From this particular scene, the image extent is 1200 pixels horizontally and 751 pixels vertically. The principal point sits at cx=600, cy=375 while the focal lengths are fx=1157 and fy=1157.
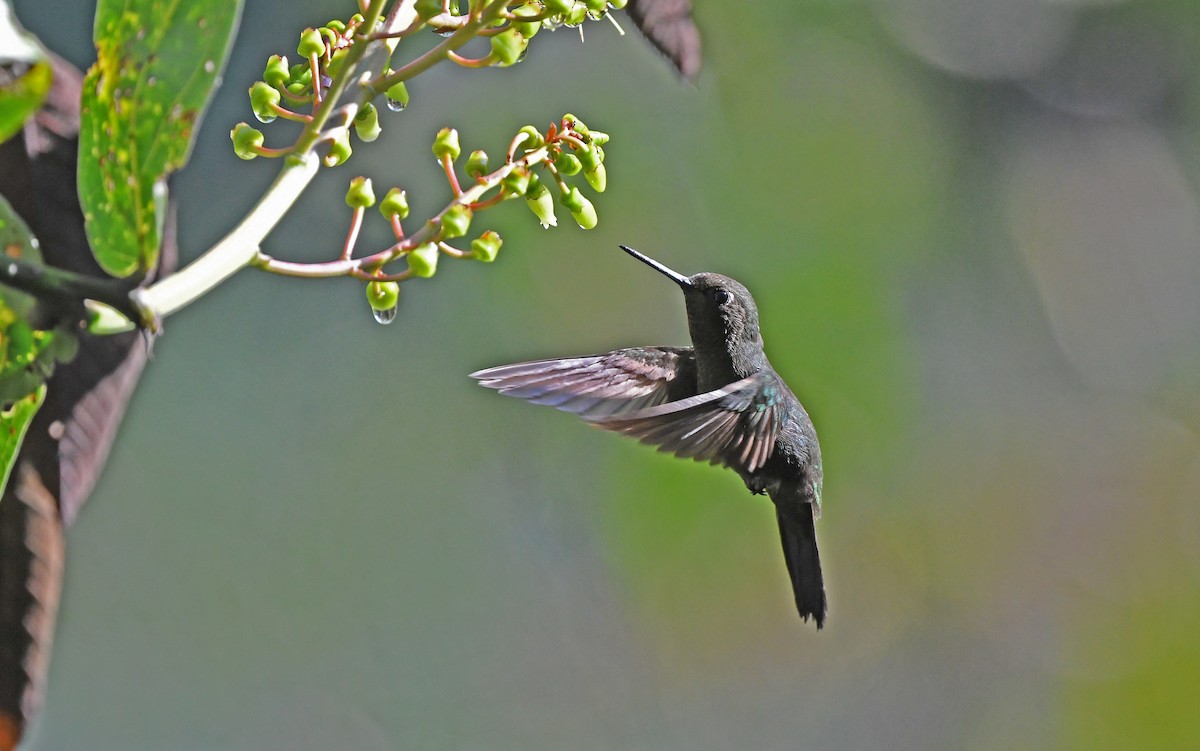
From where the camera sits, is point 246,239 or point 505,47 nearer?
point 246,239

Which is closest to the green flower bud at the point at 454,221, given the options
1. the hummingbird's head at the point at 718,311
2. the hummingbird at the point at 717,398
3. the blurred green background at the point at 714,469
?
the hummingbird at the point at 717,398

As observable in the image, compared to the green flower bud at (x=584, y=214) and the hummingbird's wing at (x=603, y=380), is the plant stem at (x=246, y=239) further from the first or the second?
the hummingbird's wing at (x=603, y=380)

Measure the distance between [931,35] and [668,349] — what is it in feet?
8.06

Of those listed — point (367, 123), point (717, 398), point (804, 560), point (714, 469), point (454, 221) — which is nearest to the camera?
point (454, 221)

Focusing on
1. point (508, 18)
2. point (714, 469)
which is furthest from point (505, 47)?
point (714, 469)

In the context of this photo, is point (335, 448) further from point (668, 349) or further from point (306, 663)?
point (668, 349)

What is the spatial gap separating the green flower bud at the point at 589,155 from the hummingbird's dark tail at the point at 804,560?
783 millimetres


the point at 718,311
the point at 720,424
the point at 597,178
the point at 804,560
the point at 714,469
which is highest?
the point at 597,178

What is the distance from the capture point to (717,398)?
1170 millimetres

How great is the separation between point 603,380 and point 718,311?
16 centimetres

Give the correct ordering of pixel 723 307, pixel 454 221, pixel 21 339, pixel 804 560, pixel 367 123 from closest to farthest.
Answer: pixel 21 339
pixel 454 221
pixel 367 123
pixel 723 307
pixel 804 560

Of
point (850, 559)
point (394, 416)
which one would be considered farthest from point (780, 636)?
point (394, 416)

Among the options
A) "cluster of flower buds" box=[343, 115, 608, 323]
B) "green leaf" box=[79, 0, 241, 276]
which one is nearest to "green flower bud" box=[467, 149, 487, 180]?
"cluster of flower buds" box=[343, 115, 608, 323]

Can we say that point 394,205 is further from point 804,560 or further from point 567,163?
point 804,560
